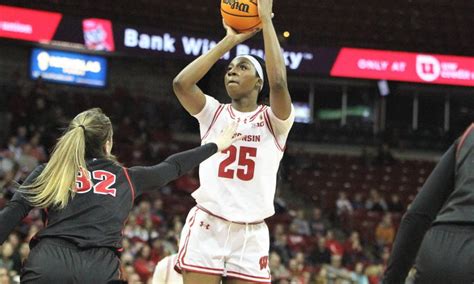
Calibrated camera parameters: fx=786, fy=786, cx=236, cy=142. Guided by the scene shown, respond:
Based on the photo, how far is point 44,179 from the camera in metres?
3.27

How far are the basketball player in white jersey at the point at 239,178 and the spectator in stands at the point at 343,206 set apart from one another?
11.0 m

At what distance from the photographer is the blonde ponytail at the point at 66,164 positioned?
10.6ft

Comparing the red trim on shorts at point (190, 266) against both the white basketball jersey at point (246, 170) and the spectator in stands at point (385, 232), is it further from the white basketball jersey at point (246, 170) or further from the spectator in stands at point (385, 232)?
the spectator in stands at point (385, 232)

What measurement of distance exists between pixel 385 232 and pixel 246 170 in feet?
33.9

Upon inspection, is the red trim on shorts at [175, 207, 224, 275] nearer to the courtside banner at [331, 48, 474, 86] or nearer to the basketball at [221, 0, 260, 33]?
the basketball at [221, 0, 260, 33]

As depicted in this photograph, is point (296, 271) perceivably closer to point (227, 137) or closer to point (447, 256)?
point (227, 137)

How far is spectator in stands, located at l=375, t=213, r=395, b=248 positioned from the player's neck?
9.92 meters

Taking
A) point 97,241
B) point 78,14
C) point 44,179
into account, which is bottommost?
point 97,241

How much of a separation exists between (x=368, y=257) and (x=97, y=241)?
33.4ft

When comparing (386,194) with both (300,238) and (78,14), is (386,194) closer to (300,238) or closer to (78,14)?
(300,238)

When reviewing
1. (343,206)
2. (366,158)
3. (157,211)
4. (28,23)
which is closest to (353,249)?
(343,206)

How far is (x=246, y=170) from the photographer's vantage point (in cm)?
408

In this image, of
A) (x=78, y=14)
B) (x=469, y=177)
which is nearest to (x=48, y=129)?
(x=78, y=14)

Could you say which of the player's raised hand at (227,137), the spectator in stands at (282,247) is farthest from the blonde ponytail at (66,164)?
the spectator in stands at (282,247)
